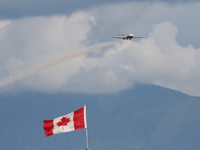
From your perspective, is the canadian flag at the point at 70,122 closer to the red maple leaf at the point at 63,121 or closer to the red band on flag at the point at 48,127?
the red maple leaf at the point at 63,121

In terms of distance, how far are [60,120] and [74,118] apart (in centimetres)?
307

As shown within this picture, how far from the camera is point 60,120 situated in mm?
168500

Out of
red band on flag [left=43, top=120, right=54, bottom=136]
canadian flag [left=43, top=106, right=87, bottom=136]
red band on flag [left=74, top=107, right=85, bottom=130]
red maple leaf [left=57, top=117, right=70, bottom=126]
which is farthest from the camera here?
red band on flag [left=43, top=120, right=54, bottom=136]

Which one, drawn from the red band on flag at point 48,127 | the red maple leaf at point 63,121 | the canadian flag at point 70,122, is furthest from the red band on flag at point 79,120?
the red band on flag at point 48,127

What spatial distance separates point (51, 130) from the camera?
16988cm

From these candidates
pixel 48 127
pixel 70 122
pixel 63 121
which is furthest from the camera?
pixel 48 127


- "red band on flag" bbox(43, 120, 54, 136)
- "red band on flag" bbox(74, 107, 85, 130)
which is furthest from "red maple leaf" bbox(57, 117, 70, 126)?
"red band on flag" bbox(43, 120, 54, 136)

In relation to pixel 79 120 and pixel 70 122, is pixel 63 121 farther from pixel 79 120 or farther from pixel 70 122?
pixel 79 120

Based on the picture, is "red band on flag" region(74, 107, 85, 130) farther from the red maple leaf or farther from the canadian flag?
the red maple leaf

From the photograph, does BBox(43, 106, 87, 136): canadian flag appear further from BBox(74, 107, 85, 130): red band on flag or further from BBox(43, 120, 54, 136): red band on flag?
BBox(43, 120, 54, 136): red band on flag

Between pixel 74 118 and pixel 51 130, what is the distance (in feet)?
19.6

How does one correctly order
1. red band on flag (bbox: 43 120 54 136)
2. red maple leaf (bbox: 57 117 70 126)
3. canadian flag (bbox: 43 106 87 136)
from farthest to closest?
1. red band on flag (bbox: 43 120 54 136)
2. red maple leaf (bbox: 57 117 70 126)
3. canadian flag (bbox: 43 106 87 136)

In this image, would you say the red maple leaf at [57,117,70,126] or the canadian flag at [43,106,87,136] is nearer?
the canadian flag at [43,106,87,136]

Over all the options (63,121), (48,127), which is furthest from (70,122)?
(48,127)
